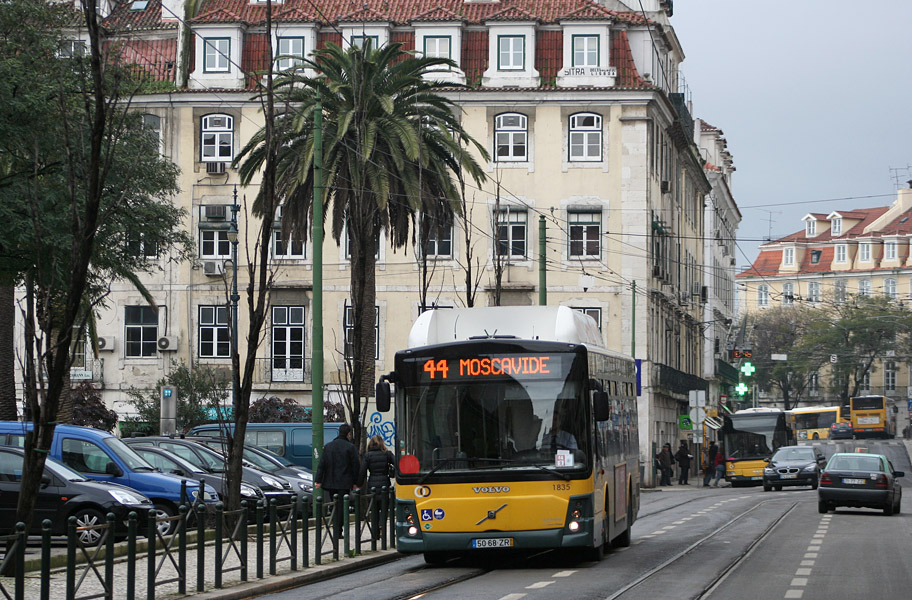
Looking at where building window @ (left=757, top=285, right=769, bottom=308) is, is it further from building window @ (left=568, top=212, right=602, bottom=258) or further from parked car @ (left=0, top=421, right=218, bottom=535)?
parked car @ (left=0, top=421, right=218, bottom=535)

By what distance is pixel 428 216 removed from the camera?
38.5 m

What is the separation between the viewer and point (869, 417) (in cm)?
10394

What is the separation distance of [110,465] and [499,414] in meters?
8.30

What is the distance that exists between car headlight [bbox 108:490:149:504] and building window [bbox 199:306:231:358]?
115 ft

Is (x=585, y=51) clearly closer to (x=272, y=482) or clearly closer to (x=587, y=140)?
(x=587, y=140)

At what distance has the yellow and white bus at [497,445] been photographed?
60.1ft

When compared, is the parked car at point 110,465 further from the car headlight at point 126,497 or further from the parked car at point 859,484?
the parked car at point 859,484

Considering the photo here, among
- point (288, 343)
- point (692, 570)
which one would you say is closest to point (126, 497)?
point (692, 570)

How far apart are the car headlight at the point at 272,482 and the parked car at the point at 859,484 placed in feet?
40.4

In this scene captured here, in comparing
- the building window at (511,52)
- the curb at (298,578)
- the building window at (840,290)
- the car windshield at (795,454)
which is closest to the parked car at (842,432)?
the building window at (840,290)

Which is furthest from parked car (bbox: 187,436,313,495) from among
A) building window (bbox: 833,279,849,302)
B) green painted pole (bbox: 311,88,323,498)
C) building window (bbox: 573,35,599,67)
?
building window (bbox: 833,279,849,302)

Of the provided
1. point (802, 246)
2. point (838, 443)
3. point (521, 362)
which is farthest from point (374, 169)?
point (802, 246)

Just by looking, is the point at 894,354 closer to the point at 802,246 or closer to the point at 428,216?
the point at 802,246

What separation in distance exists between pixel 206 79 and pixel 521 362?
40483mm
